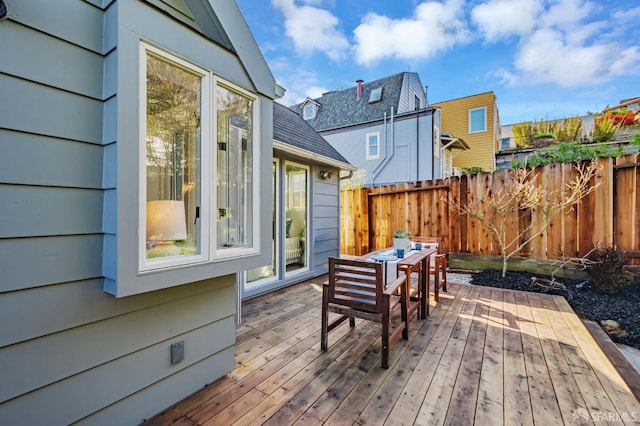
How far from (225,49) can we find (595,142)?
1043 centimetres

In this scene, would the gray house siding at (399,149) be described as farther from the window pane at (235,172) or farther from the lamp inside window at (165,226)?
the lamp inside window at (165,226)

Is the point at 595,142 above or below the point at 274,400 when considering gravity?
above

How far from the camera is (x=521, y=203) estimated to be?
197 inches

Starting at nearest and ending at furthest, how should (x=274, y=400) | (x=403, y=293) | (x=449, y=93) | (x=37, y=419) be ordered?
(x=37, y=419) → (x=274, y=400) → (x=403, y=293) → (x=449, y=93)

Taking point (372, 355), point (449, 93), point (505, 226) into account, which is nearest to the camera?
point (372, 355)

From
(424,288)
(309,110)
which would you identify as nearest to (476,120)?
(309,110)

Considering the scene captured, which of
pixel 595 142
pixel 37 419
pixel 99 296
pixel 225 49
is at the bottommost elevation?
pixel 37 419

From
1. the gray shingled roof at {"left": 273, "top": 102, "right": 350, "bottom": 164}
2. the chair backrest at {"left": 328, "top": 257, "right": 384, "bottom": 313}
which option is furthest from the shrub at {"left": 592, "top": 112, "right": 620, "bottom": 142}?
the chair backrest at {"left": 328, "top": 257, "right": 384, "bottom": 313}

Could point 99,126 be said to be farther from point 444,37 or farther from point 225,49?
point 444,37

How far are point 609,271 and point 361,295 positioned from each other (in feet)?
13.0

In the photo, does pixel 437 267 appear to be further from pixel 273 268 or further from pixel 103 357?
pixel 103 357

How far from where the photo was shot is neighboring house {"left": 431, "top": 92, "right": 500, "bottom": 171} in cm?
1245

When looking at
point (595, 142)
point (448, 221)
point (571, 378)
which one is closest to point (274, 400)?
point (571, 378)

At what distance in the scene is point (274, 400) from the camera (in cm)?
183
